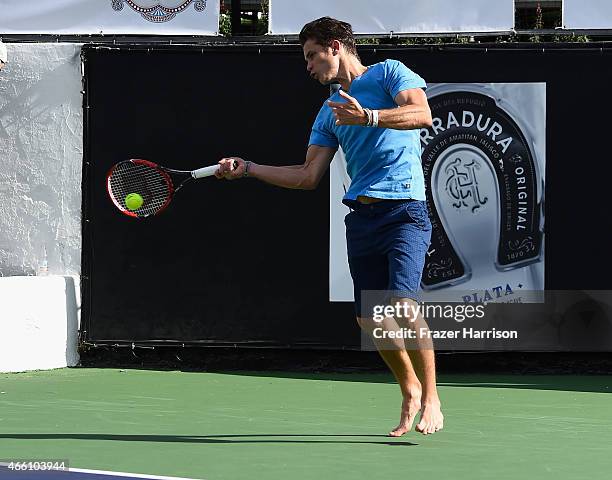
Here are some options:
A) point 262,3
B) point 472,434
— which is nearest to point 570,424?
point 472,434

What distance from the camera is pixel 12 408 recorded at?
6.42m

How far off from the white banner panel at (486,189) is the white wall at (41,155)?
198 centimetres

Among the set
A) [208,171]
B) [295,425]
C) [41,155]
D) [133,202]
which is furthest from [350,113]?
[41,155]

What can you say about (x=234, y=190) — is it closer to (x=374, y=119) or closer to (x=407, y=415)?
(x=407, y=415)

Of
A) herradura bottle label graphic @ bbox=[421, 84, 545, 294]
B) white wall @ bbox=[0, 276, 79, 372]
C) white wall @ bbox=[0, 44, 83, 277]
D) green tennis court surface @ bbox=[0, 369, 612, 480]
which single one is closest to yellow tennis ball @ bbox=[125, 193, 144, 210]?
green tennis court surface @ bbox=[0, 369, 612, 480]

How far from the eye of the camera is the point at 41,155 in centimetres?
858

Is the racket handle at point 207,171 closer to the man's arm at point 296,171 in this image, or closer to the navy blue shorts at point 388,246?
the man's arm at point 296,171

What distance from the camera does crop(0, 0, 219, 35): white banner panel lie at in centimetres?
848

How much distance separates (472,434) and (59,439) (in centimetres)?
186

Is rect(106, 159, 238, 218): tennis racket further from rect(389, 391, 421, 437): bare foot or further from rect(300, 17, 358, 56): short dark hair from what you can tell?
rect(389, 391, 421, 437): bare foot

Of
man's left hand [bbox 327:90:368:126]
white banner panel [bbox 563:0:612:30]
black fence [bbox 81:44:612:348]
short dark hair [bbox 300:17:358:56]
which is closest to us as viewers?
man's left hand [bbox 327:90:368:126]

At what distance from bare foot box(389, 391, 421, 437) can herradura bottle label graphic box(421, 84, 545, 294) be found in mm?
3068

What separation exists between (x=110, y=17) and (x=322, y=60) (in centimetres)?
358

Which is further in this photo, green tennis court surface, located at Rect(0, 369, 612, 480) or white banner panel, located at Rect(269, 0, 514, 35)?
white banner panel, located at Rect(269, 0, 514, 35)
